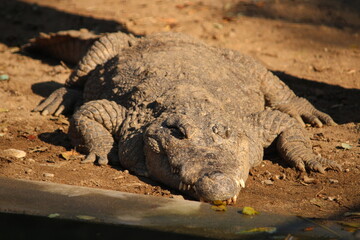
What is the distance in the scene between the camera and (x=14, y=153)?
555 cm

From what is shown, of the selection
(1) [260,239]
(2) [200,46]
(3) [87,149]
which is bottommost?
(3) [87,149]

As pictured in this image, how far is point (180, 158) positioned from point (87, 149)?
1390 millimetres

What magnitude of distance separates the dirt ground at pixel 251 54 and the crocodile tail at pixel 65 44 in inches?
6.0

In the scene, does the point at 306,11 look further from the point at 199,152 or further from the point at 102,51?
the point at 199,152

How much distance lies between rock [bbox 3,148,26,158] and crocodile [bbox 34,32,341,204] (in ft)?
2.02

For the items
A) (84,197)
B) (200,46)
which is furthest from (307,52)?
(84,197)

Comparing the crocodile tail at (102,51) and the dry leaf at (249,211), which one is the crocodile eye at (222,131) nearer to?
the dry leaf at (249,211)

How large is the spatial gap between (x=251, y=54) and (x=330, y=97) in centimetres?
186

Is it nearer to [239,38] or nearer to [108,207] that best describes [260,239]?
[108,207]

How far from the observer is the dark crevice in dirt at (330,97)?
729 cm

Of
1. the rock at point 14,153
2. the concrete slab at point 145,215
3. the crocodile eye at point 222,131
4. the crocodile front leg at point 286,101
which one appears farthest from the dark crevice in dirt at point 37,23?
the concrete slab at point 145,215

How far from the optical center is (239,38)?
33.1 ft

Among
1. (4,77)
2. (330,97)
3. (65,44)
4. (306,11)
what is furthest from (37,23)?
(330,97)

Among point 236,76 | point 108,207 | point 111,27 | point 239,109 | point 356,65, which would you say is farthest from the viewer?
point 111,27
